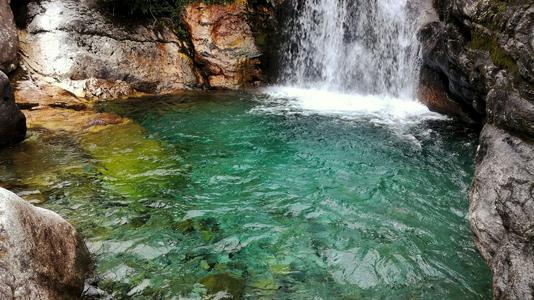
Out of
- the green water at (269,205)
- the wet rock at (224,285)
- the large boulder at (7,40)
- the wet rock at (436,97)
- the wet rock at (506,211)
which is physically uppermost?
the large boulder at (7,40)

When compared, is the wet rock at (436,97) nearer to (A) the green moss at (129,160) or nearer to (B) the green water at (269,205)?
(B) the green water at (269,205)

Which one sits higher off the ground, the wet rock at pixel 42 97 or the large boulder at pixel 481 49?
the large boulder at pixel 481 49

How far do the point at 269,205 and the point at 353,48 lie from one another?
8332mm

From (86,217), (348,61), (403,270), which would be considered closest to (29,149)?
(86,217)

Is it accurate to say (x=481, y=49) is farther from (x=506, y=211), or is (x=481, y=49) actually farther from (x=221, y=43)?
(x=221, y=43)

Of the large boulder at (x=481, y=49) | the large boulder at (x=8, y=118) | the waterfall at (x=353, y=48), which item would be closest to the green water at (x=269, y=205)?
the large boulder at (x=8, y=118)

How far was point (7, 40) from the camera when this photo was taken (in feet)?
38.1

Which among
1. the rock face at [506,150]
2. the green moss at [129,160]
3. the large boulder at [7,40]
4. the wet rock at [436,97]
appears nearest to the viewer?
the rock face at [506,150]

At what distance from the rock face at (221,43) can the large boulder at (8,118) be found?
A: 656 cm

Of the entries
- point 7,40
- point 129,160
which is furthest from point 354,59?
point 7,40

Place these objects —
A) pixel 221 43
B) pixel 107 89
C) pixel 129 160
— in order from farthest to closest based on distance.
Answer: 1. pixel 221 43
2. pixel 107 89
3. pixel 129 160

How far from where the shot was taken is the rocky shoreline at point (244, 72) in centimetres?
484

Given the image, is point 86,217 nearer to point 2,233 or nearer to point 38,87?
point 2,233

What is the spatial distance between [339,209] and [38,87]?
31.3ft
